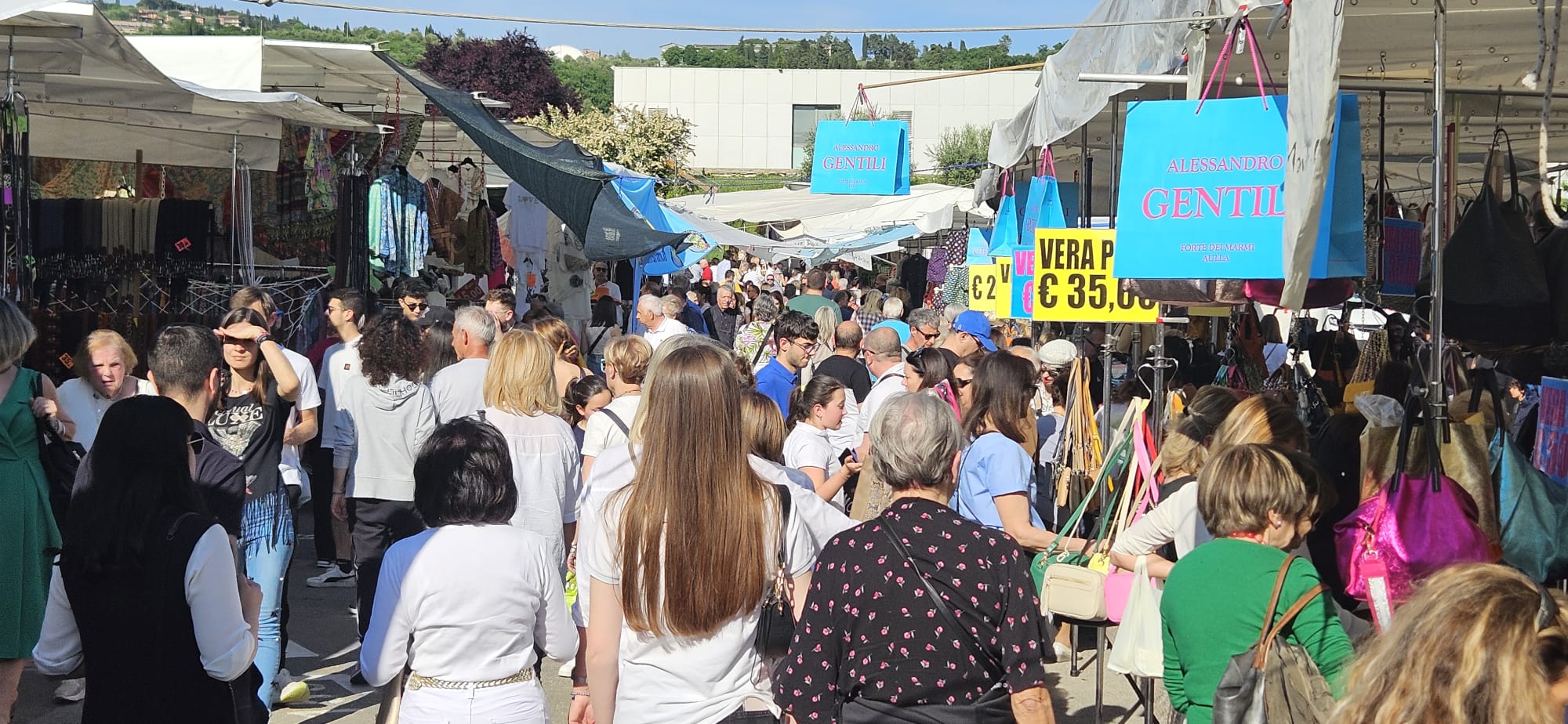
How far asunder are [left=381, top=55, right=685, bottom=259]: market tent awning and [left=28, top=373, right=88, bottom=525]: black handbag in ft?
12.6

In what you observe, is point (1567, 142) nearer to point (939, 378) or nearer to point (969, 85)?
point (939, 378)

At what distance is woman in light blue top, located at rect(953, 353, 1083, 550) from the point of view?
5.24 m

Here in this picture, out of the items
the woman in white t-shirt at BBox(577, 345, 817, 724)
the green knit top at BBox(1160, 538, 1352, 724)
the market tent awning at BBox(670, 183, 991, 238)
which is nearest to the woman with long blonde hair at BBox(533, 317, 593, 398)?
the woman in white t-shirt at BBox(577, 345, 817, 724)

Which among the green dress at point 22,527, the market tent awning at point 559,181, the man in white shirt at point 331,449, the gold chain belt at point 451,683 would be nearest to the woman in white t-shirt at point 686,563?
the gold chain belt at point 451,683

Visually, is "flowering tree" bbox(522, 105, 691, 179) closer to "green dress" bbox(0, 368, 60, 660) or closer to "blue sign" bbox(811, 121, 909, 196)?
"blue sign" bbox(811, 121, 909, 196)

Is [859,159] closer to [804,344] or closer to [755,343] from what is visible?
[755,343]

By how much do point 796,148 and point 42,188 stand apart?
2195 inches

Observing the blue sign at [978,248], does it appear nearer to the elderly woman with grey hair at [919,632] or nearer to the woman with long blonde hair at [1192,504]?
the woman with long blonde hair at [1192,504]

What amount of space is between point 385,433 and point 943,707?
4.01m

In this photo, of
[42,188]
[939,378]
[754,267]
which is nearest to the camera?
[939,378]

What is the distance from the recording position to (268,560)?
5336mm

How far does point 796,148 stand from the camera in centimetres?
6412

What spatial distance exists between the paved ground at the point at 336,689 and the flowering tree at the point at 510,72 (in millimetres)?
44119

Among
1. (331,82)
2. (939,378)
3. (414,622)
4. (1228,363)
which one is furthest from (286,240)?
(414,622)
